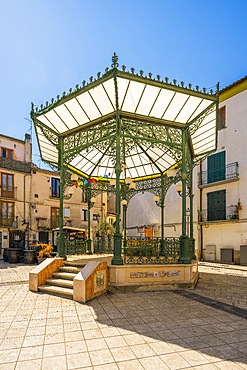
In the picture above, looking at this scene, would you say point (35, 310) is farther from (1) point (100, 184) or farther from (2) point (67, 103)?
(1) point (100, 184)

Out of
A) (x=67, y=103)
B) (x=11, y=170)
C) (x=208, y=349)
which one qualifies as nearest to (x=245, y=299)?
(x=208, y=349)

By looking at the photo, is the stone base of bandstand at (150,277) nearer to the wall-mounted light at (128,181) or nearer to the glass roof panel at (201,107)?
the glass roof panel at (201,107)

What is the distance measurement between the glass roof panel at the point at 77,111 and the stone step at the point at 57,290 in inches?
197

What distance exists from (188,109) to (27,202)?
75.4 ft

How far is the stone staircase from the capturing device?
7.16 m

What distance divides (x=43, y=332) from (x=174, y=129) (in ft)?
21.9

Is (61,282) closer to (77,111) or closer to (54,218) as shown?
(77,111)

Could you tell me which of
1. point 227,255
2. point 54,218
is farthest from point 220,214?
point 54,218

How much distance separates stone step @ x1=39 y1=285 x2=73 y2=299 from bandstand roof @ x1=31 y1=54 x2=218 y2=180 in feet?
13.9

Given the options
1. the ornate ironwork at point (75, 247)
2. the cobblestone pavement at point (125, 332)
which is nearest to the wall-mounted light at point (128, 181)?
the ornate ironwork at point (75, 247)

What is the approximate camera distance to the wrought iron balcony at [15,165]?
26625 millimetres

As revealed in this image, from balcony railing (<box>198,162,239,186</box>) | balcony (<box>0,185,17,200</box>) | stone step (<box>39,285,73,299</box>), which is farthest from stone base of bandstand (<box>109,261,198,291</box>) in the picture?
balcony (<box>0,185,17,200</box>)

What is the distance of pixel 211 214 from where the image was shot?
802 inches

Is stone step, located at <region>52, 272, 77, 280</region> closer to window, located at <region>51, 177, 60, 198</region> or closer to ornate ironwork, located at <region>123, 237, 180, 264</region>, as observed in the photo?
ornate ironwork, located at <region>123, 237, 180, 264</region>
